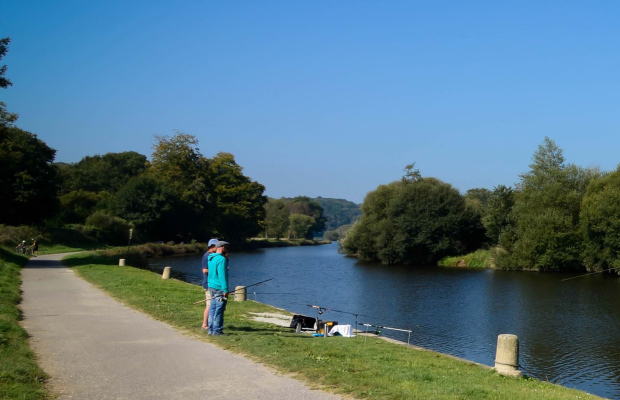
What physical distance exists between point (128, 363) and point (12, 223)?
36.1m

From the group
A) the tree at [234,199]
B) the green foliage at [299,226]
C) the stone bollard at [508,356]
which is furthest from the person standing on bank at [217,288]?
the green foliage at [299,226]

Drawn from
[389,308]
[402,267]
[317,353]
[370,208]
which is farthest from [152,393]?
[370,208]

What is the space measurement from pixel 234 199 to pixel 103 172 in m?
20.7

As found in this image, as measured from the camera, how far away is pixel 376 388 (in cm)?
728

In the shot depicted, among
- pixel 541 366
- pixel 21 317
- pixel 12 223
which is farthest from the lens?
pixel 12 223

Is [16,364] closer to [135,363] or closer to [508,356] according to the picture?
[135,363]

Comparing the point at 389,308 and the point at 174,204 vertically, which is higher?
the point at 174,204

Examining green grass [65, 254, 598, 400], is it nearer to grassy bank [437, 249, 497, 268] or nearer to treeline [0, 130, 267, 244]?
treeline [0, 130, 267, 244]

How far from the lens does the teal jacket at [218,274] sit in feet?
36.9

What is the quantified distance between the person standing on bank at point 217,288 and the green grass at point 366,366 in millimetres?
305

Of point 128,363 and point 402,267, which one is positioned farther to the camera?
point 402,267

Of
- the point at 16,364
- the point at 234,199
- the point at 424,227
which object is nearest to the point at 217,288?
the point at 16,364

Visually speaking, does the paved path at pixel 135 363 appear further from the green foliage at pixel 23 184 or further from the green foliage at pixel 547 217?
the green foliage at pixel 547 217

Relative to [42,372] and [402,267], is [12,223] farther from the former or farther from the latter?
[42,372]
